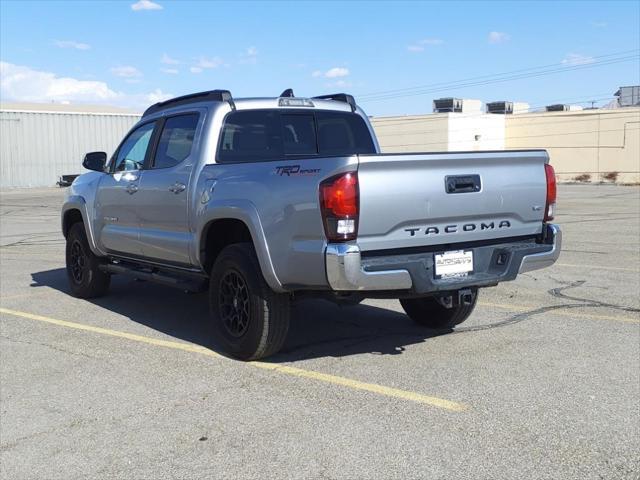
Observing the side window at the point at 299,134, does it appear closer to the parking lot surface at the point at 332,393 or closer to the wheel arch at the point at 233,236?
the wheel arch at the point at 233,236

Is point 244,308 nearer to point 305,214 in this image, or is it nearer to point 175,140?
point 305,214

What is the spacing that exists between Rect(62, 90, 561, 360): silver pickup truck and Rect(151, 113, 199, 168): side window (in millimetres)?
20

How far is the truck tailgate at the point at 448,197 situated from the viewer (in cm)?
470

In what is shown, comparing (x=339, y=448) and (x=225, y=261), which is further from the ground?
(x=225, y=261)

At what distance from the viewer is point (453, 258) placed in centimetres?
511

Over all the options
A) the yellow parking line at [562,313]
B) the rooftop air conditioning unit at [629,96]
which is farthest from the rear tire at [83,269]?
the rooftop air conditioning unit at [629,96]

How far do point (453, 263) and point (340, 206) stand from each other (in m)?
1.05

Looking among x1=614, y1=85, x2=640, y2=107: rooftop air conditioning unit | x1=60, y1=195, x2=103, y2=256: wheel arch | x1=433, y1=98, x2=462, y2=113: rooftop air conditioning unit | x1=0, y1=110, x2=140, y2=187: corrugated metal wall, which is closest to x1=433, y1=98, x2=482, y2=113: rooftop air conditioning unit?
x1=433, y1=98, x2=462, y2=113: rooftop air conditioning unit

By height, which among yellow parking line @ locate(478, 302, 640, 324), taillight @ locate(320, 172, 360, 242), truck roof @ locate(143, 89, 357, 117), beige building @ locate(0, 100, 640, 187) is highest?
beige building @ locate(0, 100, 640, 187)

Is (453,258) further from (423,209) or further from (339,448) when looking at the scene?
(339,448)

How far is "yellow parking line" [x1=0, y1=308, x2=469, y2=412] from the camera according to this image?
4641 mm

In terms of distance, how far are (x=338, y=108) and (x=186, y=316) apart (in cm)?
266

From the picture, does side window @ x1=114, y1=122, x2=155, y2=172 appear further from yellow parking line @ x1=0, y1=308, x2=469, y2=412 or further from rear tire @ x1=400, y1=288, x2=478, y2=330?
rear tire @ x1=400, y1=288, x2=478, y2=330

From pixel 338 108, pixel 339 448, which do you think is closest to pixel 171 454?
pixel 339 448
